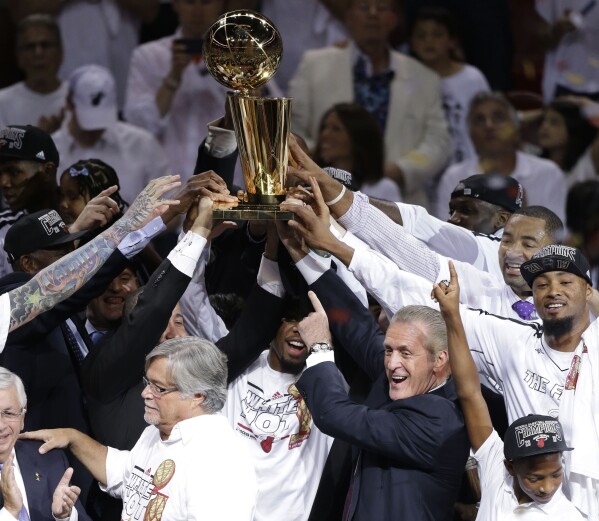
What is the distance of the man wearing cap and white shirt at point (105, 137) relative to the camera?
25.4 ft

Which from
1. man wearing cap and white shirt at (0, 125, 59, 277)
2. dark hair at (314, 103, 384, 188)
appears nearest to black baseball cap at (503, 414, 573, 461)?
man wearing cap and white shirt at (0, 125, 59, 277)

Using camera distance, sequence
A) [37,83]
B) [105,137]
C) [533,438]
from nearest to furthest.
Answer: [533,438] < [105,137] < [37,83]

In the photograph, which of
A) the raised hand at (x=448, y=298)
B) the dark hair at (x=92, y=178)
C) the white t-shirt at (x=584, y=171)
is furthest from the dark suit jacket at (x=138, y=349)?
the white t-shirt at (x=584, y=171)

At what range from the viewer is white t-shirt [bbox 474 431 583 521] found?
422cm

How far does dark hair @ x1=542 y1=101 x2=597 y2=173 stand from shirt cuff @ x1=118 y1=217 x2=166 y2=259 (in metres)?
4.50

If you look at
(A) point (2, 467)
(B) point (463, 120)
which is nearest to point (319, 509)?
(A) point (2, 467)

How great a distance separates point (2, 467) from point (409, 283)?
1.60 m

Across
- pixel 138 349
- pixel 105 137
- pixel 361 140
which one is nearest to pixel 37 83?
pixel 105 137

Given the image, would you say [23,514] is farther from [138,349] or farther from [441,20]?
[441,20]

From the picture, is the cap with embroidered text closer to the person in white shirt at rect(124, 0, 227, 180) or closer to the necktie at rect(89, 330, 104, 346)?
the person in white shirt at rect(124, 0, 227, 180)

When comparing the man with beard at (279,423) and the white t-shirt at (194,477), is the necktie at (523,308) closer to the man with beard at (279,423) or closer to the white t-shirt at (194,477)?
the man with beard at (279,423)

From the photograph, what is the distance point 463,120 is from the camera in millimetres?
8305

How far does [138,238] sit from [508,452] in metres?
1.49

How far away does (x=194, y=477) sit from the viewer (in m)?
4.07
